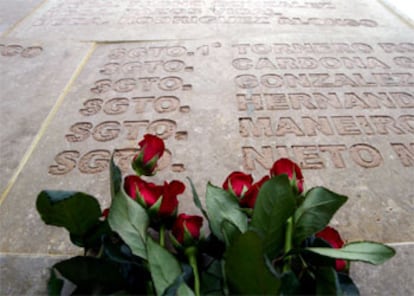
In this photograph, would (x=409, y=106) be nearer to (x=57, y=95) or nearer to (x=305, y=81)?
(x=305, y=81)

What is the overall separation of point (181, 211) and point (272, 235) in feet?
1.14

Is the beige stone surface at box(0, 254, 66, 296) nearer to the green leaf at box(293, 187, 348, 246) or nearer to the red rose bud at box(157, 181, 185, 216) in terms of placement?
the red rose bud at box(157, 181, 185, 216)

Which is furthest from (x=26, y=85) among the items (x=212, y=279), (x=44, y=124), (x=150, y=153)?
(x=212, y=279)

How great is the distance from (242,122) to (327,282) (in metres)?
0.70

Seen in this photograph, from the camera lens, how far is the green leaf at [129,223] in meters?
0.55

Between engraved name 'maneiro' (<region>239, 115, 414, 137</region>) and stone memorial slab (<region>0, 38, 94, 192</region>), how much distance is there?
0.67 m

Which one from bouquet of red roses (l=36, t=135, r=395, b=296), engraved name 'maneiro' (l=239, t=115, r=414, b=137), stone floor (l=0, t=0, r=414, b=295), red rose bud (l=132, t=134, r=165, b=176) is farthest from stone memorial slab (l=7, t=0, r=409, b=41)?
bouquet of red roses (l=36, t=135, r=395, b=296)

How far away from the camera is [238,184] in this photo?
655 mm

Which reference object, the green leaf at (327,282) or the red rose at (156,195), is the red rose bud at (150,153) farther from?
the green leaf at (327,282)

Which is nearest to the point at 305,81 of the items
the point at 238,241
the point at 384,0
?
the point at 238,241

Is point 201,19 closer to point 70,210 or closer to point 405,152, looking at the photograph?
point 405,152

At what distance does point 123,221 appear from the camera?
564 mm

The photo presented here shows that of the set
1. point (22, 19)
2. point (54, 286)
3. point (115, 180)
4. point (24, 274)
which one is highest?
point (22, 19)

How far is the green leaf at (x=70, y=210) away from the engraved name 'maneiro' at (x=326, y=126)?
61 centimetres
